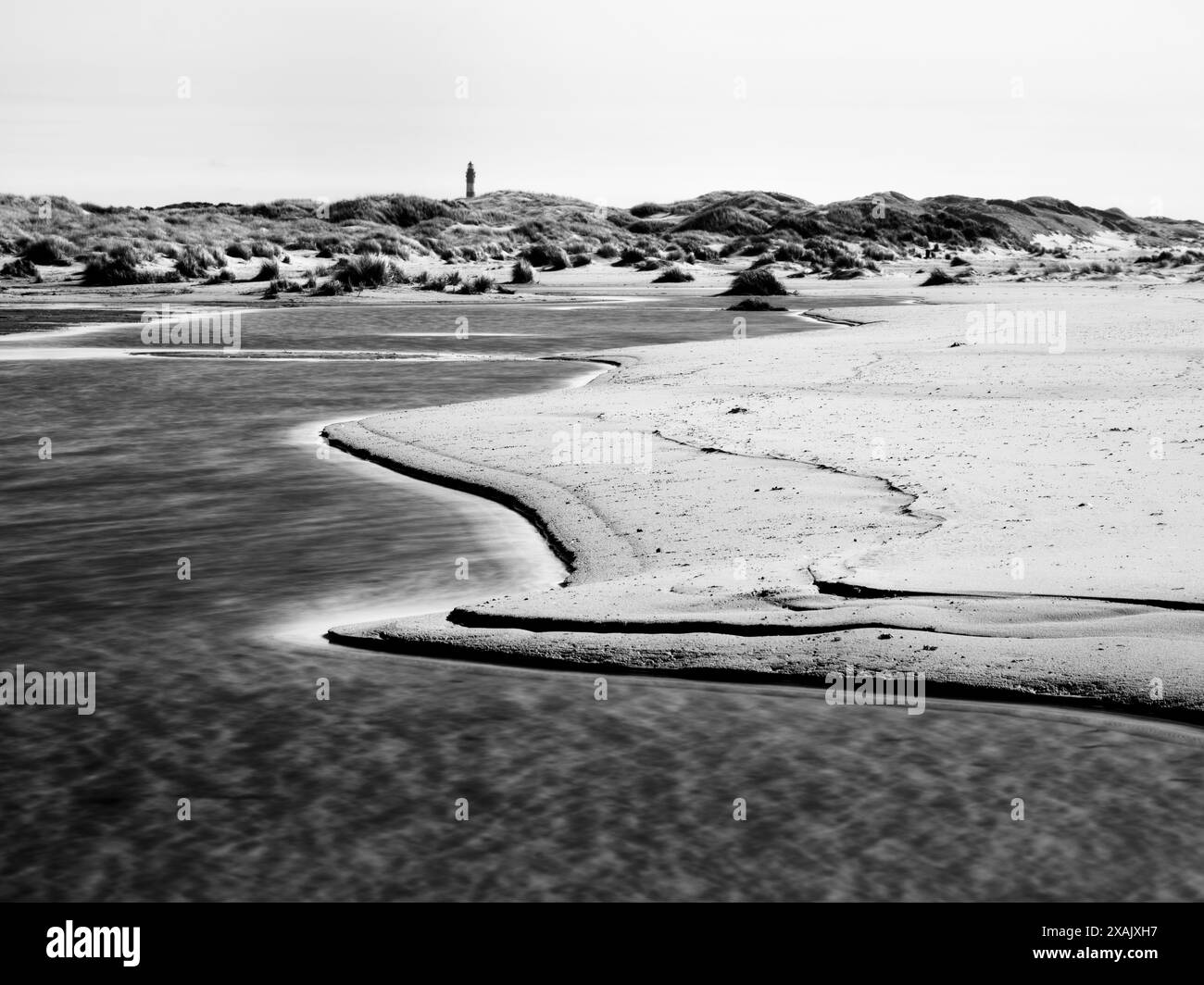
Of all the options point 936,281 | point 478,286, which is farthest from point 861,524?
point 936,281

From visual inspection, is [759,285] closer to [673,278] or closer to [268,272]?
[673,278]

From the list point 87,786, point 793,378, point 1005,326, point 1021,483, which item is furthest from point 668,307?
point 87,786

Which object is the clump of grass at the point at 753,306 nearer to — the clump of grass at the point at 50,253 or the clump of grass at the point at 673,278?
the clump of grass at the point at 673,278

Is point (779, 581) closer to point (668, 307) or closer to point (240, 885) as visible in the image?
point (240, 885)

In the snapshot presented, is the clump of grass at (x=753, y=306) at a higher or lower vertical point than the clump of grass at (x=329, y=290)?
lower

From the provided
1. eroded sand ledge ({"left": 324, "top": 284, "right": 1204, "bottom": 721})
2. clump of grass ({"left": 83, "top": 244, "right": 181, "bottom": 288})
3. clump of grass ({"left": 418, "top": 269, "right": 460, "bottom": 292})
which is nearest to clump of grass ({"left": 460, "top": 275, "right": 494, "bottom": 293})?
clump of grass ({"left": 418, "top": 269, "right": 460, "bottom": 292})

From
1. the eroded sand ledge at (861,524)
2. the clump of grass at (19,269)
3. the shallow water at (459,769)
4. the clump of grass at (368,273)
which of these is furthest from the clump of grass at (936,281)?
the shallow water at (459,769)
